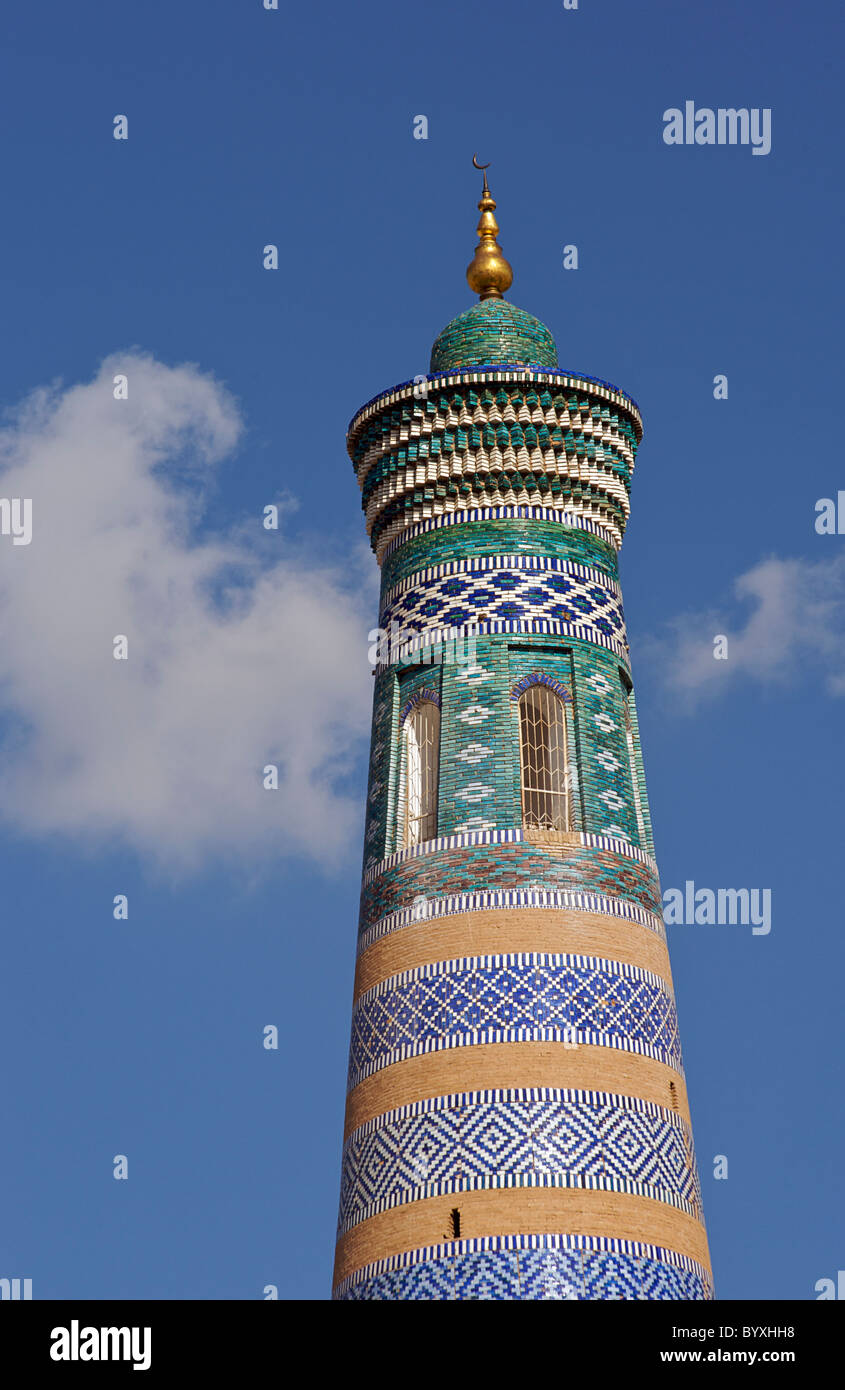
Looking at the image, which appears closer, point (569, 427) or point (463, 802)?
point (463, 802)

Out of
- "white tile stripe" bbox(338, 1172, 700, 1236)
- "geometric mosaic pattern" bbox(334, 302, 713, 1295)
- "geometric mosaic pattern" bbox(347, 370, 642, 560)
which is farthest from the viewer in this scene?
"geometric mosaic pattern" bbox(347, 370, 642, 560)

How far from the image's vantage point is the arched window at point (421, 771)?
15.8 metres

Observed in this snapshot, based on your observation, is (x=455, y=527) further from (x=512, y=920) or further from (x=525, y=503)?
(x=512, y=920)

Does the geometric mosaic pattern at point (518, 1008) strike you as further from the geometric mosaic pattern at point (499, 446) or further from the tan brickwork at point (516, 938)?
the geometric mosaic pattern at point (499, 446)

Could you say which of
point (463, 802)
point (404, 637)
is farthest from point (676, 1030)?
point (404, 637)

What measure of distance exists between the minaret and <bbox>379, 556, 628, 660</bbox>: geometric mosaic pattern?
0.08 ft

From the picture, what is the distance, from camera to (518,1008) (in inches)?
564

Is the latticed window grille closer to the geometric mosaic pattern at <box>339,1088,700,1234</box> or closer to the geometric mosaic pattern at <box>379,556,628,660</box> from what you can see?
the geometric mosaic pattern at <box>379,556,628,660</box>

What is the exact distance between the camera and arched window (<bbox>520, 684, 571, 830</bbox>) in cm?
1559

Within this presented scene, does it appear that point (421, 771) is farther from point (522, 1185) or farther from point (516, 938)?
point (522, 1185)

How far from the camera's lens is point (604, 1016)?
14484mm

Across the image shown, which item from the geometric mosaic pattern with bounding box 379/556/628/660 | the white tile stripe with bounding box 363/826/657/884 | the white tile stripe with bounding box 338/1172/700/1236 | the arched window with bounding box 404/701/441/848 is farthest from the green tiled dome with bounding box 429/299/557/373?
the white tile stripe with bounding box 338/1172/700/1236
